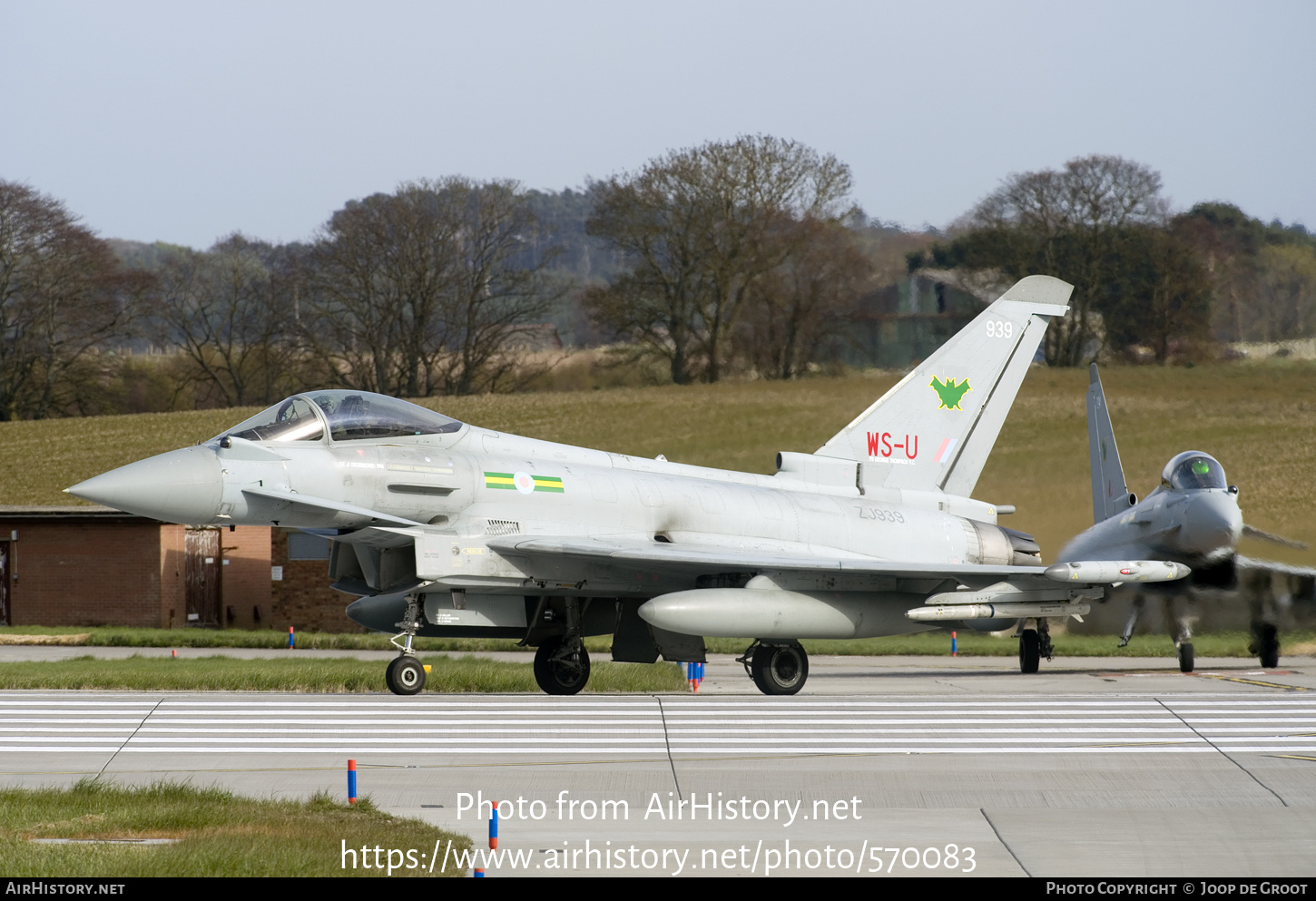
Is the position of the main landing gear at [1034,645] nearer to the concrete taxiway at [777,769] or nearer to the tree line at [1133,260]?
the concrete taxiway at [777,769]

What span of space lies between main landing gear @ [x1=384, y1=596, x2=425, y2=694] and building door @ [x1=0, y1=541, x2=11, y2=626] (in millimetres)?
21675

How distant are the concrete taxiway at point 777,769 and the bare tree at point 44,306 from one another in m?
43.8

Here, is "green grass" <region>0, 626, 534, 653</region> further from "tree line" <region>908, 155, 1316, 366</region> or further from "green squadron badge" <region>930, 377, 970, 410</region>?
"tree line" <region>908, 155, 1316, 366</region>

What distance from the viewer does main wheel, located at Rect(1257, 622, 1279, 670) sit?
62.5 ft

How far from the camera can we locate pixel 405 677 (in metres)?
12.9

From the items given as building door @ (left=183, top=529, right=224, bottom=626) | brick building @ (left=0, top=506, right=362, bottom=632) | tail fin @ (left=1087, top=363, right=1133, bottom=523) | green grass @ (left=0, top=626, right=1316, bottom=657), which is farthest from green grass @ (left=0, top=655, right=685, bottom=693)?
building door @ (left=183, top=529, right=224, bottom=626)

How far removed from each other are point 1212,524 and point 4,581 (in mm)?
26771

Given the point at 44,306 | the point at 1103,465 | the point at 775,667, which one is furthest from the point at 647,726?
the point at 44,306

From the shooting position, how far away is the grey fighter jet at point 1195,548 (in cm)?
1792

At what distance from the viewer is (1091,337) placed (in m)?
42.7

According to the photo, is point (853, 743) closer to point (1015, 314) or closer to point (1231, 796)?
point (1231, 796)

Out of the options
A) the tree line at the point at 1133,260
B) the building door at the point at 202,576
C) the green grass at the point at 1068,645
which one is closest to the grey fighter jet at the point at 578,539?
the green grass at the point at 1068,645

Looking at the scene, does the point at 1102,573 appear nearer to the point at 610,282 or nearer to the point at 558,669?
the point at 558,669
